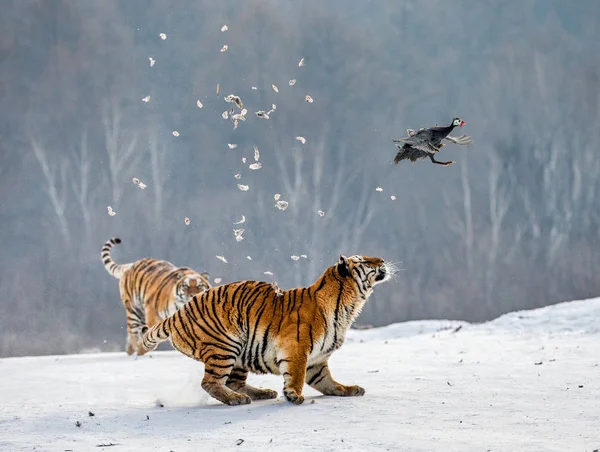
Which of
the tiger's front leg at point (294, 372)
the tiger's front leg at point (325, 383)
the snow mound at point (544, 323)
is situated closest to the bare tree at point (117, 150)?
the snow mound at point (544, 323)

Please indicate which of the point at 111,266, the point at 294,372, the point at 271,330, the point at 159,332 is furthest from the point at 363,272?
the point at 111,266

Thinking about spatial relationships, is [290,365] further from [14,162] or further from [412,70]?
[412,70]

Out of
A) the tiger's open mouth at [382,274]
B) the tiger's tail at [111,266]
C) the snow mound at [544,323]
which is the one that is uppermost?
the tiger's tail at [111,266]

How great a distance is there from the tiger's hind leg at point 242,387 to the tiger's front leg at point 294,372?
0.40 m

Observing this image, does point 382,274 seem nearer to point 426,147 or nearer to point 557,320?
point 426,147

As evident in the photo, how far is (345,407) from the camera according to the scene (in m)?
4.69

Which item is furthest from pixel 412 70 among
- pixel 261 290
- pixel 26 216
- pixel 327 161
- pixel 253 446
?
pixel 253 446

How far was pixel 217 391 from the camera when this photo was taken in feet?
16.2

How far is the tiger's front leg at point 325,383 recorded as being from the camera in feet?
17.1

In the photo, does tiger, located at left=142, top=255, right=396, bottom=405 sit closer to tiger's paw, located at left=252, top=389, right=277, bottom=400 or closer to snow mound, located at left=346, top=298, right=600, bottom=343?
tiger's paw, located at left=252, top=389, right=277, bottom=400

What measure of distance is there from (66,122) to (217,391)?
15624mm

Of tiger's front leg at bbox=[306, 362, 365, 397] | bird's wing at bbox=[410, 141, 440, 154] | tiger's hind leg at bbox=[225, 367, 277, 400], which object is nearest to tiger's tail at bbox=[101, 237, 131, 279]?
tiger's hind leg at bbox=[225, 367, 277, 400]

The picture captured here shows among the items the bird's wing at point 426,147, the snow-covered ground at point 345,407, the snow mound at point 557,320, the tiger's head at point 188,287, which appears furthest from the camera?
the snow mound at point 557,320

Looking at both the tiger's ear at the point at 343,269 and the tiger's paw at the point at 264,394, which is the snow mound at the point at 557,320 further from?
the tiger's paw at the point at 264,394
